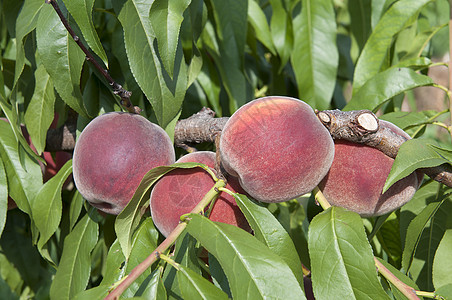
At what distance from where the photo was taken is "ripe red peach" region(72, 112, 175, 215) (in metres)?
0.84

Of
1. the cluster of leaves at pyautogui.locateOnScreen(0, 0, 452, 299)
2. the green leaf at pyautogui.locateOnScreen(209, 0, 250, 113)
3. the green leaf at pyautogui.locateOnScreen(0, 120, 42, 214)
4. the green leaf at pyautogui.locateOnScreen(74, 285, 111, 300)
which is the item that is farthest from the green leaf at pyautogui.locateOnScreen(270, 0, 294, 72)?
the green leaf at pyautogui.locateOnScreen(74, 285, 111, 300)

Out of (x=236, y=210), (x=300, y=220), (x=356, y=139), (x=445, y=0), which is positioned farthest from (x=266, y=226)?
(x=445, y=0)

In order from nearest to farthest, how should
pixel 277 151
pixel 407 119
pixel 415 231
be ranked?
1. pixel 277 151
2. pixel 415 231
3. pixel 407 119

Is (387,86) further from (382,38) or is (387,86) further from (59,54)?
(59,54)

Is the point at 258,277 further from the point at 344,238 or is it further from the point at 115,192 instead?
the point at 115,192

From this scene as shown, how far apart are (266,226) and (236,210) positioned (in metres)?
0.09

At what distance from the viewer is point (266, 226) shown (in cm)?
72

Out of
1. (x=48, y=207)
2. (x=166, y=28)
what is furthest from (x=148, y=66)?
(x=48, y=207)

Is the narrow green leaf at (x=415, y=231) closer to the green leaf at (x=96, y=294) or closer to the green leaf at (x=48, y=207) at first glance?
the green leaf at (x=96, y=294)

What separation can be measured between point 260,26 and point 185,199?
68 centimetres

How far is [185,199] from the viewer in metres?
0.78

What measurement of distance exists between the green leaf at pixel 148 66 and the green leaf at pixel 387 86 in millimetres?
374

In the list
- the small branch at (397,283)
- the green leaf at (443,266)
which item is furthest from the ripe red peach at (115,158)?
the green leaf at (443,266)

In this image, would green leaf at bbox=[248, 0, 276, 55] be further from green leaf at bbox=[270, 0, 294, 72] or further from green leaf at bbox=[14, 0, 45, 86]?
green leaf at bbox=[14, 0, 45, 86]
